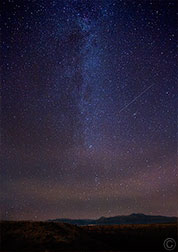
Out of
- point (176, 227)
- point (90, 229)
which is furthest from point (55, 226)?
point (176, 227)

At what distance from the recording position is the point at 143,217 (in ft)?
293

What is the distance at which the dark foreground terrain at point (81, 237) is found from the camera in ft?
29.7

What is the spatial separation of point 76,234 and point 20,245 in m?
2.53
